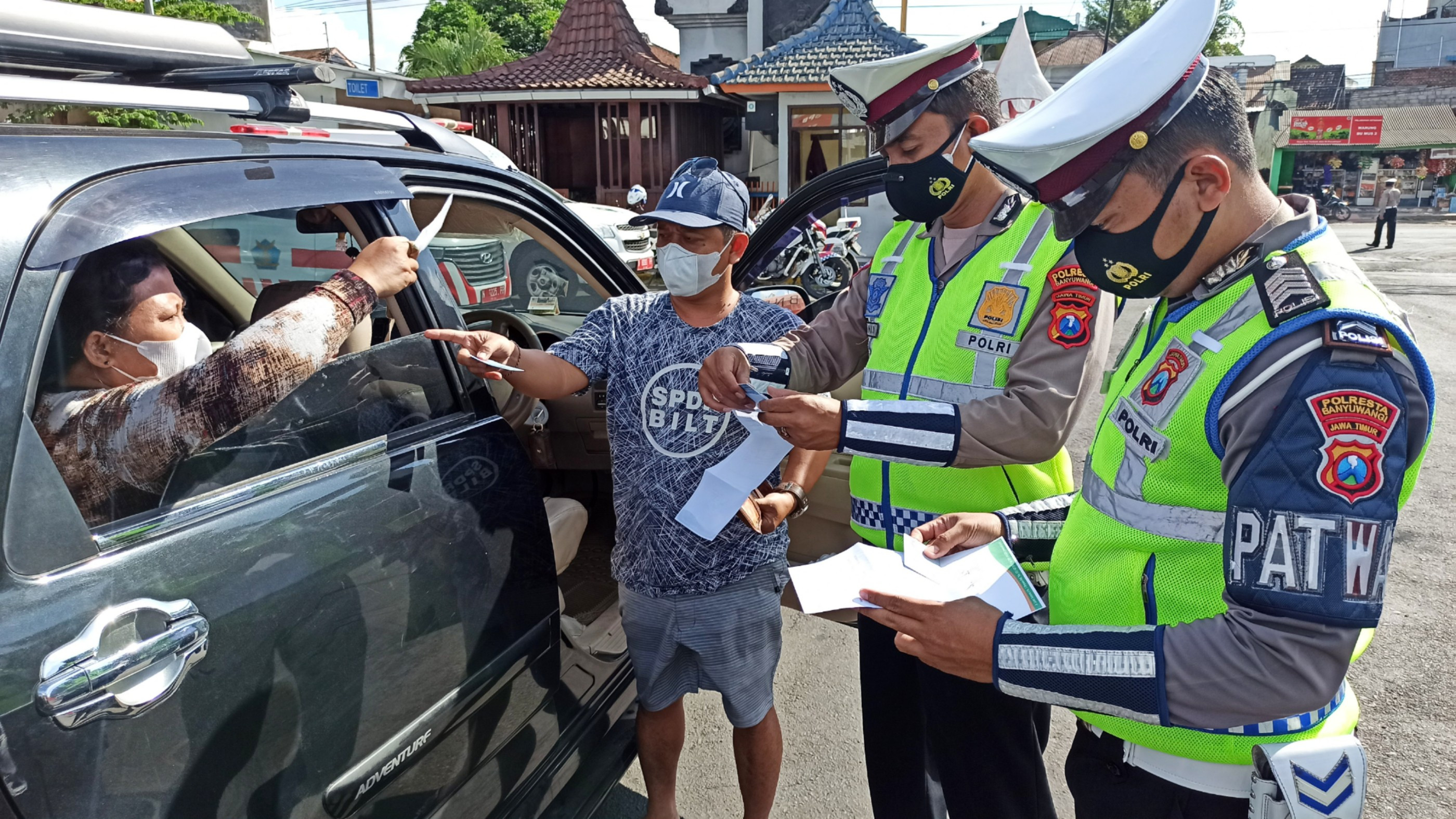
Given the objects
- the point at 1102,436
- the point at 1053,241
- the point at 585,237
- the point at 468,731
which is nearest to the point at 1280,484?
the point at 1102,436

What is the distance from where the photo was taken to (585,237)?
105 inches

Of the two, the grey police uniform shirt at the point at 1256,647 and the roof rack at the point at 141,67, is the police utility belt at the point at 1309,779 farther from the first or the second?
the roof rack at the point at 141,67

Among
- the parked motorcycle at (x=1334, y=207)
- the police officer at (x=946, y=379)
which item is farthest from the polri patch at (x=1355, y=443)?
the parked motorcycle at (x=1334, y=207)

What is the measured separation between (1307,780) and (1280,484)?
423 mm

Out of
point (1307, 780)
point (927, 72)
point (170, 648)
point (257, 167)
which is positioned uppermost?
point (927, 72)

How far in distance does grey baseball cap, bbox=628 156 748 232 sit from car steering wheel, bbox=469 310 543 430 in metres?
0.76

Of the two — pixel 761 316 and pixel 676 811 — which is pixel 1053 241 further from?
pixel 676 811

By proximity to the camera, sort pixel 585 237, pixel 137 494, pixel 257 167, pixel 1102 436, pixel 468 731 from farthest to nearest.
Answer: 1. pixel 585 237
2. pixel 468 731
3. pixel 257 167
4. pixel 1102 436
5. pixel 137 494

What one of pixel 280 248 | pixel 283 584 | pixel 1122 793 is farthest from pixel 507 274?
pixel 1122 793

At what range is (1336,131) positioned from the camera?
33344 mm

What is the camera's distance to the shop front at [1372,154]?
33094mm

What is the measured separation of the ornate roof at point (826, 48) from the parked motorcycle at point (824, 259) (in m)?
7.13

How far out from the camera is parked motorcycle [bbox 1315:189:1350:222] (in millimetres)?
28484

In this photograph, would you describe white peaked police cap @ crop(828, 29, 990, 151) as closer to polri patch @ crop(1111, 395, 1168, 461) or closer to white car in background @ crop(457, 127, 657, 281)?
polri patch @ crop(1111, 395, 1168, 461)
